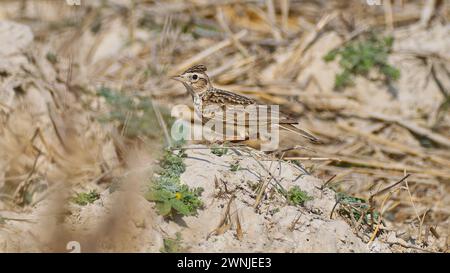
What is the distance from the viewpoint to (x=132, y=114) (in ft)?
29.1

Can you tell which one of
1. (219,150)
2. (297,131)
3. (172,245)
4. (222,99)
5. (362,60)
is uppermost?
(362,60)

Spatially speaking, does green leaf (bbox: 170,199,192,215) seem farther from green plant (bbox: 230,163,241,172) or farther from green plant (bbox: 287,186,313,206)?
green plant (bbox: 287,186,313,206)

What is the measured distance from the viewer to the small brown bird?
7.21m

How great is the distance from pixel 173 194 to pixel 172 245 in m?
0.44

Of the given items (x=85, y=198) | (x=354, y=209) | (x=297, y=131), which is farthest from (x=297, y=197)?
(x=85, y=198)

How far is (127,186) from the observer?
4090mm

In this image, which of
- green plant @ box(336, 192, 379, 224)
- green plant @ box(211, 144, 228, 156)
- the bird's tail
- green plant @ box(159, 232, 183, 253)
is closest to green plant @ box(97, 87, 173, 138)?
the bird's tail

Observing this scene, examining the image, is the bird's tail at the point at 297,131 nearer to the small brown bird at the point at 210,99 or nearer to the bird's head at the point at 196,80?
the small brown bird at the point at 210,99

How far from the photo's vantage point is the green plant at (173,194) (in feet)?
17.9

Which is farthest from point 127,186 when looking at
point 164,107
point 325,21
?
point 325,21

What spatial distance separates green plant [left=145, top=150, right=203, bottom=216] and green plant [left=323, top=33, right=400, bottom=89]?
15.3 feet

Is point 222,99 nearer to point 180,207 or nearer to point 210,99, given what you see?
point 210,99

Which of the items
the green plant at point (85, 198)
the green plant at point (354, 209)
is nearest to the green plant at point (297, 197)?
the green plant at point (354, 209)
